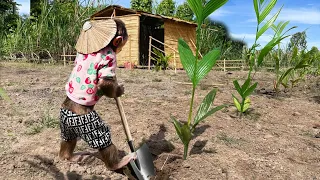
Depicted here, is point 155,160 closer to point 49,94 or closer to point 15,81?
point 49,94

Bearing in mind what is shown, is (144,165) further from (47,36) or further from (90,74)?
(47,36)

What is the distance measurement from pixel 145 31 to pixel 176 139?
9622 millimetres

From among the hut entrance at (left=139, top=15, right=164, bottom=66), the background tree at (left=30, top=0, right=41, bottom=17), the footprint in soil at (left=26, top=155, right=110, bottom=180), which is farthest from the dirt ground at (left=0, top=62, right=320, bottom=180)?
the background tree at (left=30, top=0, right=41, bottom=17)

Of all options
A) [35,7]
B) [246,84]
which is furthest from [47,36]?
[246,84]

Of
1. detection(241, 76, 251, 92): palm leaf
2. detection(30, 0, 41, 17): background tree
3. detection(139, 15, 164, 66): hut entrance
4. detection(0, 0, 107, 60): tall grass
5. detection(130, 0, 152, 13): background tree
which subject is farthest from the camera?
detection(130, 0, 152, 13): background tree

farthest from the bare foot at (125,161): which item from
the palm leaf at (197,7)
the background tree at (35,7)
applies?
the background tree at (35,7)

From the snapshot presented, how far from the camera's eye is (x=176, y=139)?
7.88 feet

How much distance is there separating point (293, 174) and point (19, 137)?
1.76 m

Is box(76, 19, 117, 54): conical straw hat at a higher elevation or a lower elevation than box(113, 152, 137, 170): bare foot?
higher

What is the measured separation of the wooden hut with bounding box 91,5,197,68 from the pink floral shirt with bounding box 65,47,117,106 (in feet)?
20.5

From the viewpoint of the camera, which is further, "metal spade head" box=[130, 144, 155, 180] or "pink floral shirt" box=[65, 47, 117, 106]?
"metal spade head" box=[130, 144, 155, 180]

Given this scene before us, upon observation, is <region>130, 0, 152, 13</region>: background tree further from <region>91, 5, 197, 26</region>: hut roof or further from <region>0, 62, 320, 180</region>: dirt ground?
<region>0, 62, 320, 180</region>: dirt ground

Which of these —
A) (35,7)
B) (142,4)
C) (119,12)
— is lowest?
(119,12)

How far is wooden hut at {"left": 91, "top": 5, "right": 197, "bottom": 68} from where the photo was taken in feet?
30.8
